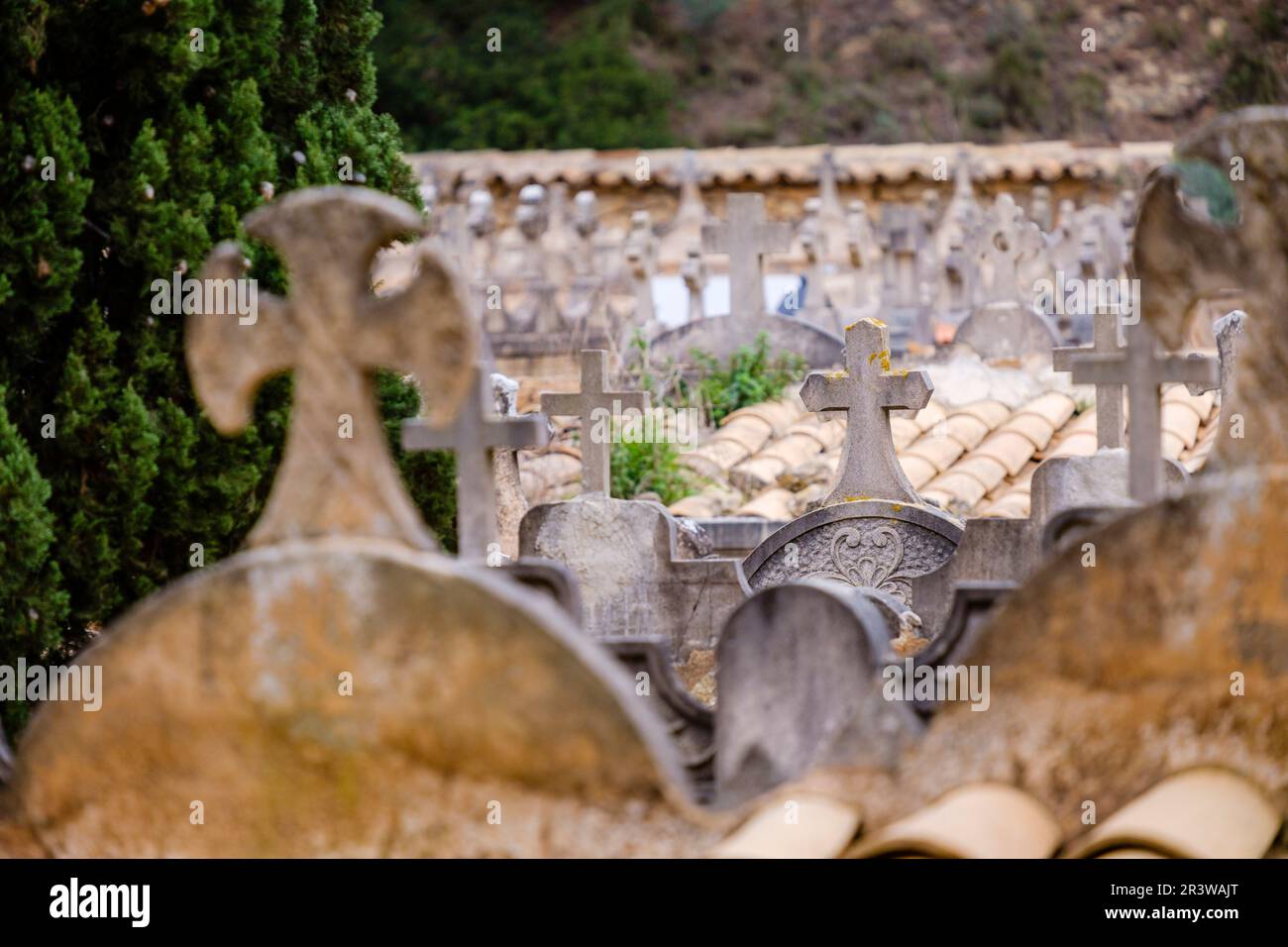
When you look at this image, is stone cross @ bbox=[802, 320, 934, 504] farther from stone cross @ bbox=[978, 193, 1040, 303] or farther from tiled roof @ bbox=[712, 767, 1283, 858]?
stone cross @ bbox=[978, 193, 1040, 303]

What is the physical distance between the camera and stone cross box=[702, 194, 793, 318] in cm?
1253

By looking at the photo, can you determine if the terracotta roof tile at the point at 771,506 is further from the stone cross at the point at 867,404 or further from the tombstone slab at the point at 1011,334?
the tombstone slab at the point at 1011,334

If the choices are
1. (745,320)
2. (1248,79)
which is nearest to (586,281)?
(745,320)

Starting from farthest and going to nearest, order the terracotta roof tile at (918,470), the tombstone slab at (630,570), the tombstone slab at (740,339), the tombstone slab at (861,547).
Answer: the tombstone slab at (740,339)
the terracotta roof tile at (918,470)
the tombstone slab at (861,547)
the tombstone slab at (630,570)

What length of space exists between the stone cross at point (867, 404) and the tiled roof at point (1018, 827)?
3.54 m

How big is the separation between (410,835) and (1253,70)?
29.3m

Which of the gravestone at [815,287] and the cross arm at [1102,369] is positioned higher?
the gravestone at [815,287]

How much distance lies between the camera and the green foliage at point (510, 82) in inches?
1062

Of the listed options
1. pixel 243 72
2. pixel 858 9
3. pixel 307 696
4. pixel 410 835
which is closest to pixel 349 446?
pixel 307 696

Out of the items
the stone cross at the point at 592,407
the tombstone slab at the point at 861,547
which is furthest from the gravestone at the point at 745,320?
the stone cross at the point at 592,407

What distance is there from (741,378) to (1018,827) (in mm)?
8915

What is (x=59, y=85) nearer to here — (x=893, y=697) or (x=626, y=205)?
(x=893, y=697)

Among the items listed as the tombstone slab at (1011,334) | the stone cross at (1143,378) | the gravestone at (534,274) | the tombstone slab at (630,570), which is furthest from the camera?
the gravestone at (534,274)

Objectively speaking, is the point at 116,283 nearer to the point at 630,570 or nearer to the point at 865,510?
the point at 630,570
